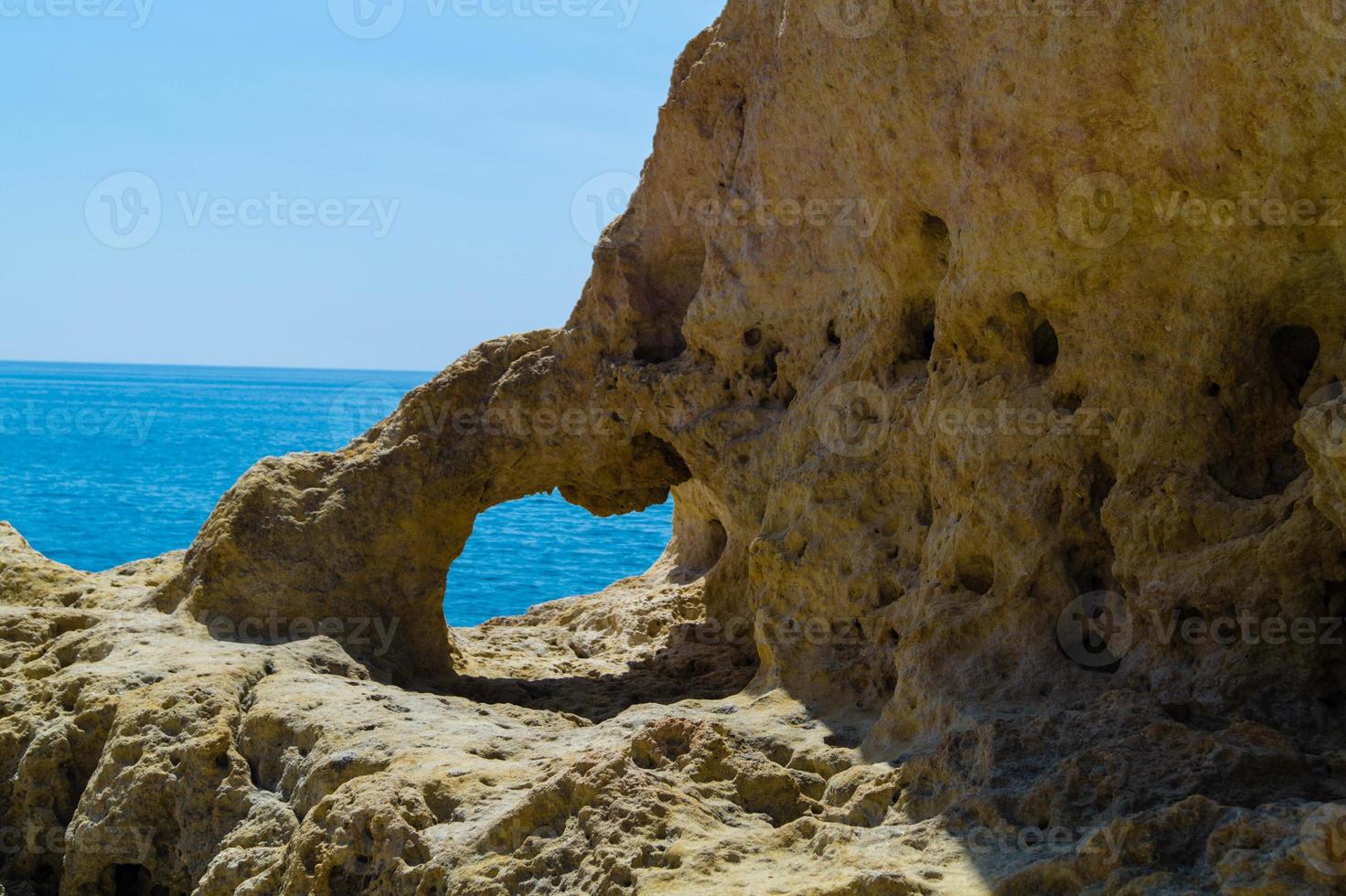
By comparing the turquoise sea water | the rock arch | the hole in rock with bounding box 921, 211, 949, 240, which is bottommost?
the turquoise sea water

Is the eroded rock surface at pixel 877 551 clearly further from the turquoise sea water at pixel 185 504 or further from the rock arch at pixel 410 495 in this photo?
the turquoise sea water at pixel 185 504

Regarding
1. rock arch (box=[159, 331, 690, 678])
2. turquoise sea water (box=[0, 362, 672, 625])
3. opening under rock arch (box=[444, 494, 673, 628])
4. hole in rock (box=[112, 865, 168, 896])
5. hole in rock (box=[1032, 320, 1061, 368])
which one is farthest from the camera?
→ turquoise sea water (box=[0, 362, 672, 625])

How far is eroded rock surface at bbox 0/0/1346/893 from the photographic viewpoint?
459cm

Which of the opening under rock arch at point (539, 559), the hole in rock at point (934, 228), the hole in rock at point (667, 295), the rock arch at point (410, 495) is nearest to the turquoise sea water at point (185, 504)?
the opening under rock arch at point (539, 559)

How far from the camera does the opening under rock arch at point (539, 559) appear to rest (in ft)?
76.4

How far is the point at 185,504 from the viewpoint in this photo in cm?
3625

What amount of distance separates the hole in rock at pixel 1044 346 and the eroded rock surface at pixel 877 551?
0.01m

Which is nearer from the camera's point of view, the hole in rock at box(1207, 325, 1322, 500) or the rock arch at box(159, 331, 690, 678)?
the hole in rock at box(1207, 325, 1322, 500)

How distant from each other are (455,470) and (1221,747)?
5411mm

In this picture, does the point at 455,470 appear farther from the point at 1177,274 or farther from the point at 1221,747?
the point at 1221,747

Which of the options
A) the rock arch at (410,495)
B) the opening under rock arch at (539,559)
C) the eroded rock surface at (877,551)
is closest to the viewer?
the eroded rock surface at (877,551)

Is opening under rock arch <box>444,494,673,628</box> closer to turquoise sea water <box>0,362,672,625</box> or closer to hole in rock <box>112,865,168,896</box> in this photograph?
turquoise sea water <box>0,362,672,625</box>

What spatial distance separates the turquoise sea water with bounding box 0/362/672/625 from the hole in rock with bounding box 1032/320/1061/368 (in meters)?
15.5

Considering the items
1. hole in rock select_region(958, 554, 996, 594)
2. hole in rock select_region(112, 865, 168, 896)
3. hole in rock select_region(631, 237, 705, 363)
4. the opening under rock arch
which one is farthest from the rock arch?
the opening under rock arch
